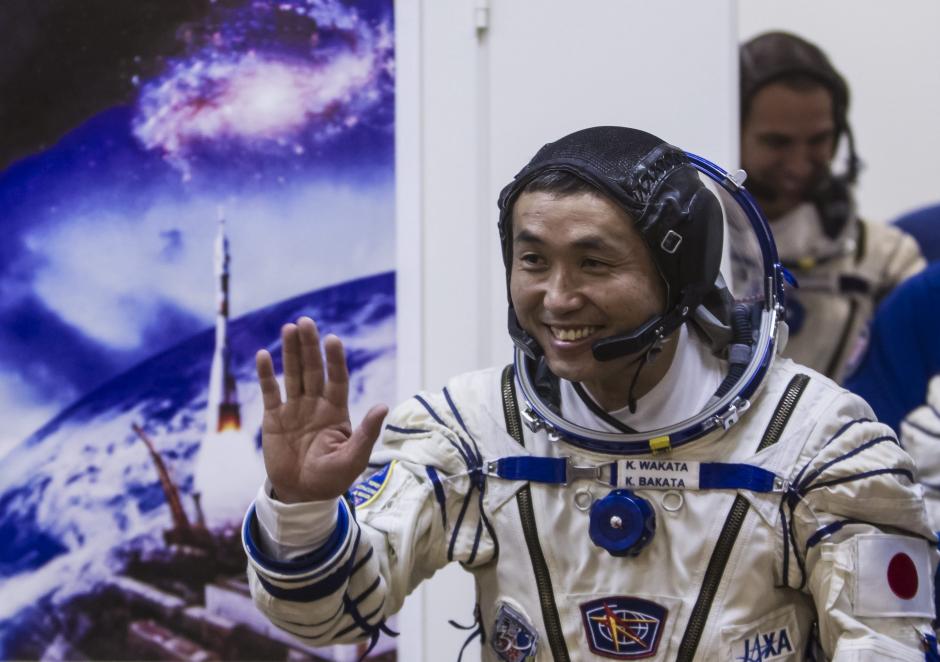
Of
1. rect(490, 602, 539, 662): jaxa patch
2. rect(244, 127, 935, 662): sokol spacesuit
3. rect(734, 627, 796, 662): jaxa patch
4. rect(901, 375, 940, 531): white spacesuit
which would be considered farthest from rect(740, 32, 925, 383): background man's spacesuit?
rect(490, 602, 539, 662): jaxa patch

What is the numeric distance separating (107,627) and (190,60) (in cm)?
114

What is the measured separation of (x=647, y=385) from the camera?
1656 mm

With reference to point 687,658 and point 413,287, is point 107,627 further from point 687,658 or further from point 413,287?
point 687,658

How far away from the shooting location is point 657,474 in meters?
Result: 1.59

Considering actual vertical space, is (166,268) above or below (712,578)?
above

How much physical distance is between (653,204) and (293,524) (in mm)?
619

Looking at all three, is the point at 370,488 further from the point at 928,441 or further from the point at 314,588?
the point at 928,441

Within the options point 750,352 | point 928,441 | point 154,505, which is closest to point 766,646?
point 750,352

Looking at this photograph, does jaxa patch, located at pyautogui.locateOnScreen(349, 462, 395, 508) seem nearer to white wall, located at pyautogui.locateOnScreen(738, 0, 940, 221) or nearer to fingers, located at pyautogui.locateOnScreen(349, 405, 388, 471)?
fingers, located at pyautogui.locateOnScreen(349, 405, 388, 471)

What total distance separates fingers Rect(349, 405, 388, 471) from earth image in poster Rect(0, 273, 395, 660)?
858mm

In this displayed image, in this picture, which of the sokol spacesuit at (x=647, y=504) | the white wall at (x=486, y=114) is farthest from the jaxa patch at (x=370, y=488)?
the white wall at (x=486, y=114)

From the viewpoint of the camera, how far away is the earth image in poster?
2.28 metres

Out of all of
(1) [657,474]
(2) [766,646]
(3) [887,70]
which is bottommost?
(2) [766,646]

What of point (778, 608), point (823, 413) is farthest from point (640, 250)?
point (778, 608)
